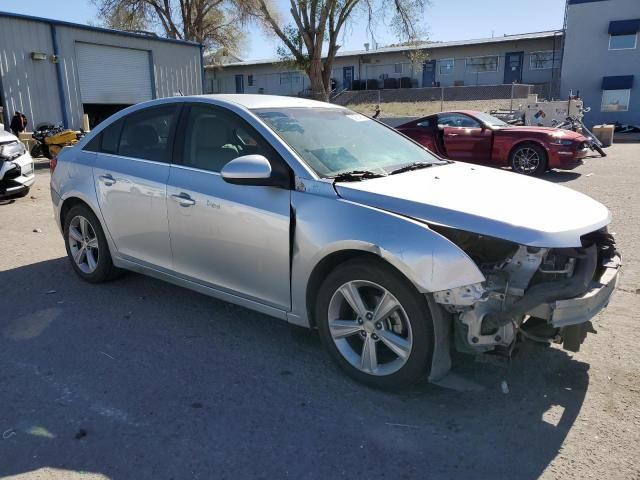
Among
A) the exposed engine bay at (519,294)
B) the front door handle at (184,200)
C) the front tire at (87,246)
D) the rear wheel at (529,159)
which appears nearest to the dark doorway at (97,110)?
the rear wheel at (529,159)

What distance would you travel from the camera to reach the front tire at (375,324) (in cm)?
299

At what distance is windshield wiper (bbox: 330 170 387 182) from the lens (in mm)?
3410

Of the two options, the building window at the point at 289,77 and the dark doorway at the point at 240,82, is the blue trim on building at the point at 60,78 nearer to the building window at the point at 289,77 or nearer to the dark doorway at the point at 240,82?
the building window at the point at 289,77

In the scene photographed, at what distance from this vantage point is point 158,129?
14.6 ft

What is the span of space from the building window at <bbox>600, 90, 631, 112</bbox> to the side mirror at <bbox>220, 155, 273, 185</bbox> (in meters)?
30.6

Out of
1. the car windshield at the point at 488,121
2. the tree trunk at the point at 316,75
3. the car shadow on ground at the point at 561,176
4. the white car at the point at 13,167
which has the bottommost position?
the car shadow on ground at the point at 561,176

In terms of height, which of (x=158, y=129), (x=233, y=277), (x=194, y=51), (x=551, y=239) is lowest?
(x=233, y=277)

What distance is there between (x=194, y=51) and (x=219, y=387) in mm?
23540

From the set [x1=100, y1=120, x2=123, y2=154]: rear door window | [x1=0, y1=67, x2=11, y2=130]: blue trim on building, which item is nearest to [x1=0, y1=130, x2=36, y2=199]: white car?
[x1=100, y1=120, x2=123, y2=154]: rear door window

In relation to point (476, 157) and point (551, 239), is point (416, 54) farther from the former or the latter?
point (551, 239)

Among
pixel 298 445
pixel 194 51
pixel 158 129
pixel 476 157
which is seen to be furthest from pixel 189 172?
pixel 194 51

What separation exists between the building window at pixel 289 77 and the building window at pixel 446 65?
37.2ft

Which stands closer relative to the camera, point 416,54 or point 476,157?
point 476,157

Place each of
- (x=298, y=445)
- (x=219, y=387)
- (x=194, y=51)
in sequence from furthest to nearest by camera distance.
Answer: (x=194, y=51)
(x=219, y=387)
(x=298, y=445)
